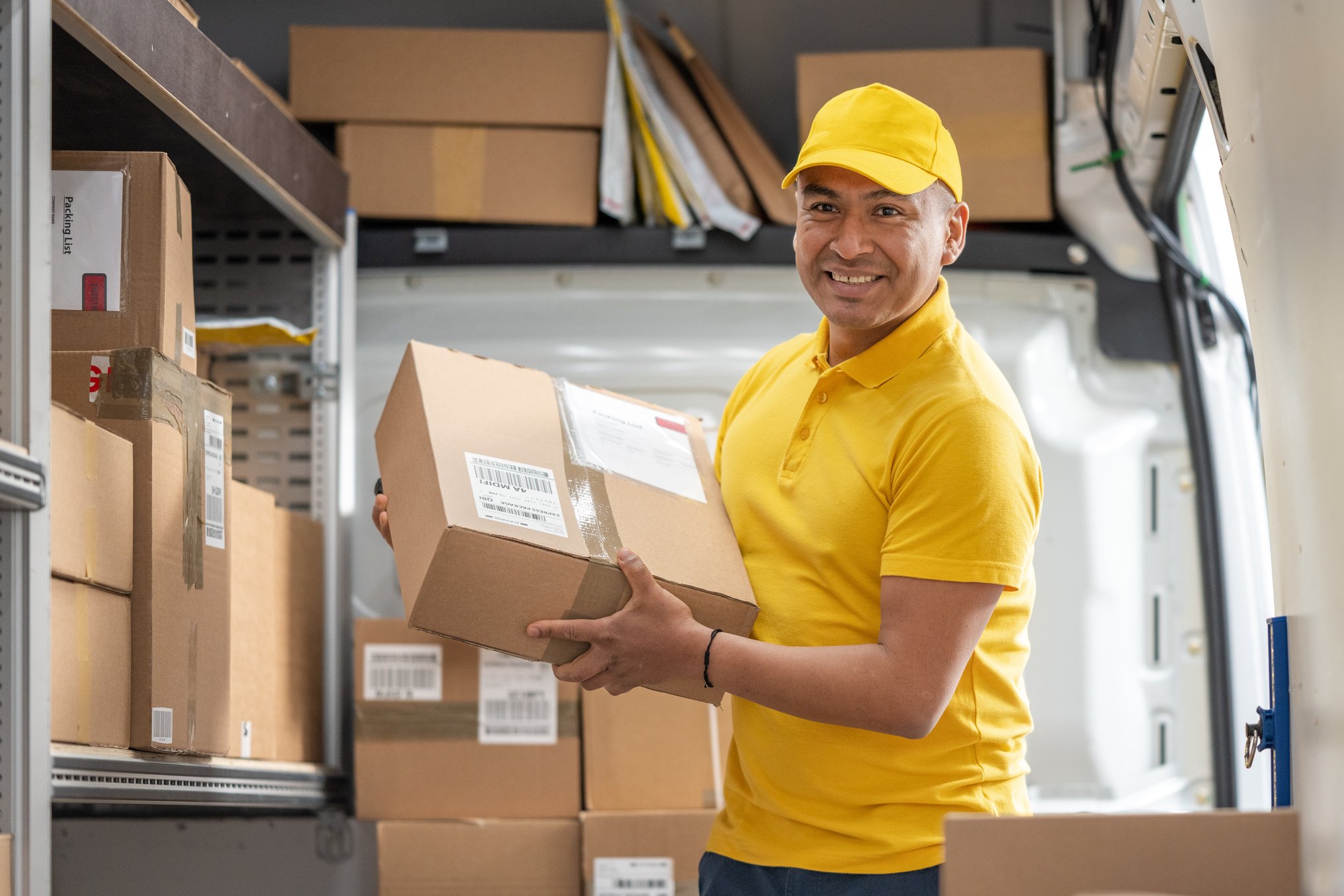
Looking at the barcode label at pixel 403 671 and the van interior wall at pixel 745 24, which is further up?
the van interior wall at pixel 745 24

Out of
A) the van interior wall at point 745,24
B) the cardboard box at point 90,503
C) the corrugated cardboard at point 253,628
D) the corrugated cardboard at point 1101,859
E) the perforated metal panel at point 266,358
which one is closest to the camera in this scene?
the corrugated cardboard at point 1101,859

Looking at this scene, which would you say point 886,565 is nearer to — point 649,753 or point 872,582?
point 872,582

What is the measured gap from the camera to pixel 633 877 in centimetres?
247

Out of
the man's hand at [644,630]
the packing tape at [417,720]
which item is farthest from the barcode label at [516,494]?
the packing tape at [417,720]

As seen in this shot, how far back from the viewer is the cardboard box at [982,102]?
2.90 metres

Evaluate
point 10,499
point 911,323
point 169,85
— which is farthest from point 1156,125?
point 10,499

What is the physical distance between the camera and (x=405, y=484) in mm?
1694

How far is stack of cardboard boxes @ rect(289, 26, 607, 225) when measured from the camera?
2895 mm

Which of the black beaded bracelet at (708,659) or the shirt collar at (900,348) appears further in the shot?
Answer: the shirt collar at (900,348)

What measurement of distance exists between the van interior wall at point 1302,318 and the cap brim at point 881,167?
1.17 ft

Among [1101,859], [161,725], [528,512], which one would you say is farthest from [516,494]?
[1101,859]

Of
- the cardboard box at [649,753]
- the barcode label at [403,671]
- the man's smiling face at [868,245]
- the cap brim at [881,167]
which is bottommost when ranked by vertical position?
the cardboard box at [649,753]

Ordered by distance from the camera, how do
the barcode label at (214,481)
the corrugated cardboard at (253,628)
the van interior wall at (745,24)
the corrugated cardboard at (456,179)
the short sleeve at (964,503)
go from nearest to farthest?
the short sleeve at (964,503), the barcode label at (214,481), the corrugated cardboard at (253,628), the corrugated cardboard at (456,179), the van interior wall at (745,24)

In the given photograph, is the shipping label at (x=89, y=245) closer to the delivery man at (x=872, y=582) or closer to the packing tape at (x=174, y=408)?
the packing tape at (x=174, y=408)
